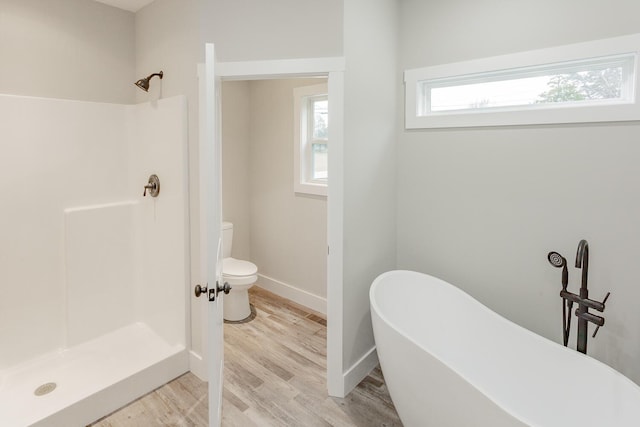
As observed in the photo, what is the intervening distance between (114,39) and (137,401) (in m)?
2.50

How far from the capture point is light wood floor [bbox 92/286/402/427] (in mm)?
1999

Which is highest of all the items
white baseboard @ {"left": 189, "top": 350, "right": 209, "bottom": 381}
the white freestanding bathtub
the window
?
the window

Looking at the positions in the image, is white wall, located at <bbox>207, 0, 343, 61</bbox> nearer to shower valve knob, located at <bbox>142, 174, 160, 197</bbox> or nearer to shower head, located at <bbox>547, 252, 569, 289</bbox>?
shower valve knob, located at <bbox>142, 174, 160, 197</bbox>

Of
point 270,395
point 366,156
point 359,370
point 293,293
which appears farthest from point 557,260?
point 293,293

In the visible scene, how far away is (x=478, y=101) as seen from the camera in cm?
231

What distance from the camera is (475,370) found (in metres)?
2.00

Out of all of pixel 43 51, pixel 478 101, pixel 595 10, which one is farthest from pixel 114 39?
pixel 595 10

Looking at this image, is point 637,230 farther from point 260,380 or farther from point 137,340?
point 137,340

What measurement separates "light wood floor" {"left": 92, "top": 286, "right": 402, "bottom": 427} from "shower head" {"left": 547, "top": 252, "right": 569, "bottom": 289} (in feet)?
3.98

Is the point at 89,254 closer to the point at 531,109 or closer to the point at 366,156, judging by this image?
the point at 366,156

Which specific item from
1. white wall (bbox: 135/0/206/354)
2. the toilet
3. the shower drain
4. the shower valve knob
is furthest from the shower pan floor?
the shower valve knob

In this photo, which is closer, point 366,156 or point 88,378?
point 88,378

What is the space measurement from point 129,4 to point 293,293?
9.22 ft

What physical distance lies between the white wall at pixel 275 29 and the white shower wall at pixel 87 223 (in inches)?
20.8
